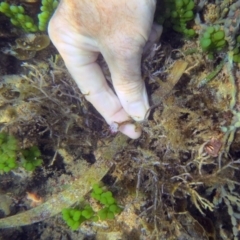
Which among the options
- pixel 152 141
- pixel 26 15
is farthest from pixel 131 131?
pixel 26 15

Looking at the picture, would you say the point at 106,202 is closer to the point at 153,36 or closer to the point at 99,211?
the point at 99,211

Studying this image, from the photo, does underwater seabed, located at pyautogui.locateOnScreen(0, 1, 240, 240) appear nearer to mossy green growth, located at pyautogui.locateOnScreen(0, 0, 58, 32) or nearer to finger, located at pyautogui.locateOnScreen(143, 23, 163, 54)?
finger, located at pyautogui.locateOnScreen(143, 23, 163, 54)

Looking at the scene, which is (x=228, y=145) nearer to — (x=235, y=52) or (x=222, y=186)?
(x=222, y=186)

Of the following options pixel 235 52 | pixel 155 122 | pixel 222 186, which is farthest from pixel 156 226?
pixel 235 52

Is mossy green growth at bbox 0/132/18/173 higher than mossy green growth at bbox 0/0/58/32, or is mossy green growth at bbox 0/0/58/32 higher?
mossy green growth at bbox 0/0/58/32

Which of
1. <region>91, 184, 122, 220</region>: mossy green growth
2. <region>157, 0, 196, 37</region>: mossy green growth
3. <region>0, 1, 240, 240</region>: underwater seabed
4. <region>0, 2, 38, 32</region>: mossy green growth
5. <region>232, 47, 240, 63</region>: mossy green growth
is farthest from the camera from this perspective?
<region>0, 2, 38, 32</region>: mossy green growth

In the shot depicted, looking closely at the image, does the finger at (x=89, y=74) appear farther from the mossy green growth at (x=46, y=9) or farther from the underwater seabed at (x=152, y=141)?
the mossy green growth at (x=46, y=9)

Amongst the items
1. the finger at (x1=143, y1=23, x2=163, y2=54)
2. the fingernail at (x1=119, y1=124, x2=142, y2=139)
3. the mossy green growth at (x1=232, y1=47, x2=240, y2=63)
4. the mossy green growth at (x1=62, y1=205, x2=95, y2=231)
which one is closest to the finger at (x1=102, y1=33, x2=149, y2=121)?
the fingernail at (x1=119, y1=124, x2=142, y2=139)
